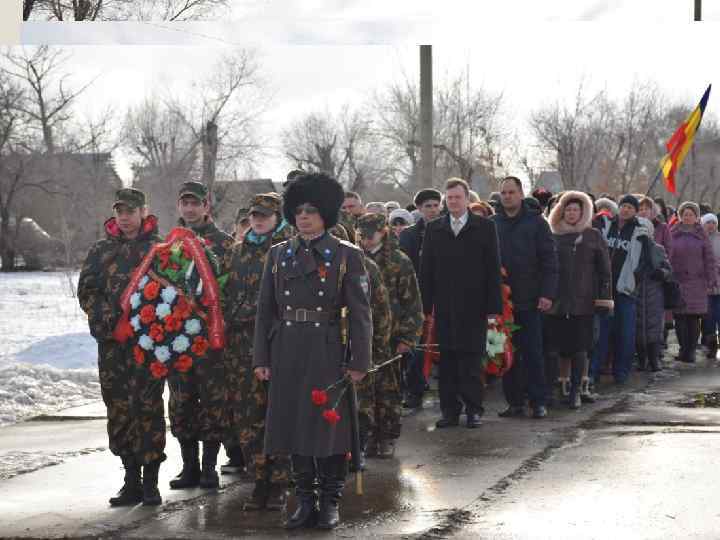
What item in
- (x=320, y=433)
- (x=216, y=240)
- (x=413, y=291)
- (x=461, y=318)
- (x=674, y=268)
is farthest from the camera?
(x=674, y=268)

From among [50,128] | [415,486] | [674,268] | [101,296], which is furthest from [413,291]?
[50,128]

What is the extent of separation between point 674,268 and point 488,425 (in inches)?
235

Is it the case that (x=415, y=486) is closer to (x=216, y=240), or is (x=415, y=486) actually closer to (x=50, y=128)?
(x=216, y=240)

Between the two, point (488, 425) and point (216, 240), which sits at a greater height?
point (216, 240)

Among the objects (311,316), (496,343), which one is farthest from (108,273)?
(496,343)

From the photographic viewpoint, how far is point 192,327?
7730 millimetres

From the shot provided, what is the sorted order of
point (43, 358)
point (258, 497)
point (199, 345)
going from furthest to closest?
point (43, 358) → point (199, 345) → point (258, 497)

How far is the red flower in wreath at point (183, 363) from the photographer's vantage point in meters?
7.68

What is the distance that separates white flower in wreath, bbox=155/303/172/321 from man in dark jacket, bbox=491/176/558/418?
3830 mm

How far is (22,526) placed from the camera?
23.2ft

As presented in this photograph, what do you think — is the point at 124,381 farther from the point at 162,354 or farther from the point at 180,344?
the point at 180,344

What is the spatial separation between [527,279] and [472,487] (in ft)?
10.7

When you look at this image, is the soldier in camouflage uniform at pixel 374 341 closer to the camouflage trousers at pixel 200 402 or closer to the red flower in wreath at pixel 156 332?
the camouflage trousers at pixel 200 402

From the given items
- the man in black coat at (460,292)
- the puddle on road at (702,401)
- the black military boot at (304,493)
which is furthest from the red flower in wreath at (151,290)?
the puddle on road at (702,401)
